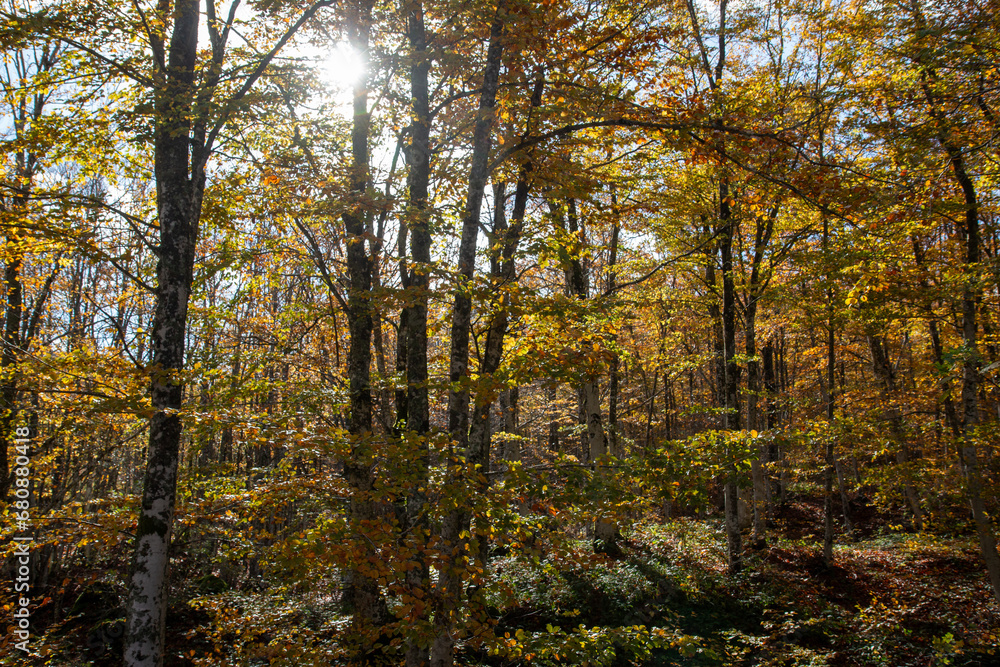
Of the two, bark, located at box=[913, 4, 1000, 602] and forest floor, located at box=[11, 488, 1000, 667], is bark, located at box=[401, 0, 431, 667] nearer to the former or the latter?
forest floor, located at box=[11, 488, 1000, 667]

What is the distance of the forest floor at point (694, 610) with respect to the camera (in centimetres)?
791

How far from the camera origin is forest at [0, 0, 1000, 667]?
198 inches

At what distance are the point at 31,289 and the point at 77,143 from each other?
9819 mm

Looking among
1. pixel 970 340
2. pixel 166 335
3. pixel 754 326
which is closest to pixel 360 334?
pixel 166 335

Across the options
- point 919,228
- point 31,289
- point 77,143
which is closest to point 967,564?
point 919,228

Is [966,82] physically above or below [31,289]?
above

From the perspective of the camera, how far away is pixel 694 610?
10242 mm

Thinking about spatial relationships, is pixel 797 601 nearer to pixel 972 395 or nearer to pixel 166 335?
pixel 972 395

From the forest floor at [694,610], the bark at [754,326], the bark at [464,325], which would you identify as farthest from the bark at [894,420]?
the bark at [464,325]

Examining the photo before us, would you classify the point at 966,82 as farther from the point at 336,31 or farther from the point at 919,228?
the point at 336,31

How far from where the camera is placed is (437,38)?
22.5 feet

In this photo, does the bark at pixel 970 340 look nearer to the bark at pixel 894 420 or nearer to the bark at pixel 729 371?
the bark at pixel 894 420

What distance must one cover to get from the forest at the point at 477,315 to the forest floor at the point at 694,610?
0.10 meters

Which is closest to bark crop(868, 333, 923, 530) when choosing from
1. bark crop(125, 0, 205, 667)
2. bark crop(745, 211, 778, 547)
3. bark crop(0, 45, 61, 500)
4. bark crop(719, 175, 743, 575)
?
bark crop(745, 211, 778, 547)
